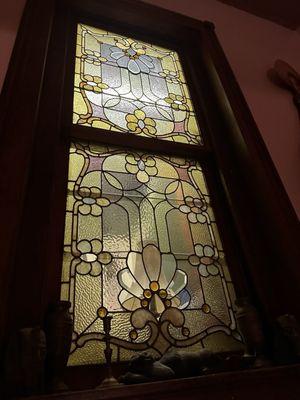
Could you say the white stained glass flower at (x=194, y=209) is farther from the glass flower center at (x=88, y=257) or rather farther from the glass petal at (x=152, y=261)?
the glass flower center at (x=88, y=257)

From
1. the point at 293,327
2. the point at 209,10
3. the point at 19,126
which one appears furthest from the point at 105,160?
the point at 209,10

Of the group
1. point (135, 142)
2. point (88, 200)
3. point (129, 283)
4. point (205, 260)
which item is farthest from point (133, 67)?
point (129, 283)

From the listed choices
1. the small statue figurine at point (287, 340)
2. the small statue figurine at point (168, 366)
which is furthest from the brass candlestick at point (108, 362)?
the small statue figurine at point (287, 340)

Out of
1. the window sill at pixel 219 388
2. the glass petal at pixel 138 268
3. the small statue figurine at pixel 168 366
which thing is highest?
the glass petal at pixel 138 268

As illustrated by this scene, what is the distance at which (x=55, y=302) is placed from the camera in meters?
1.03

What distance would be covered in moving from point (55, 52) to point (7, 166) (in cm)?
97

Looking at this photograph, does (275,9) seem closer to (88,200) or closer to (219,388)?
(88,200)

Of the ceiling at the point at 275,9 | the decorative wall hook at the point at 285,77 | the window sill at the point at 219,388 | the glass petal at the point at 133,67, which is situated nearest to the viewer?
the window sill at the point at 219,388

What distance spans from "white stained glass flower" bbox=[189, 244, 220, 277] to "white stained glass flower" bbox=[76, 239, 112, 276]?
367 millimetres

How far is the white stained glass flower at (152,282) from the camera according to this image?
116 cm

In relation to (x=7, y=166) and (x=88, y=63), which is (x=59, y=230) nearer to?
(x=7, y=166)

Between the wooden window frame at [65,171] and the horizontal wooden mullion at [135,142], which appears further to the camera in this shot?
the horizontal wooden mullion at [135,142]

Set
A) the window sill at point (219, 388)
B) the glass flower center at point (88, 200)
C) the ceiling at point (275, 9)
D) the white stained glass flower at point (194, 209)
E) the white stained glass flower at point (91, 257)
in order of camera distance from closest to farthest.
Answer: the window sill at point (219, 388) → the white stained glass flower at point (91, 257) → the glass flower center at point (88, 200) → the white stained glass flower at point (194, 209) → the ceiling at point (275, 9)

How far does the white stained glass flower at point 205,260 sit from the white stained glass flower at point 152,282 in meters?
0.09
